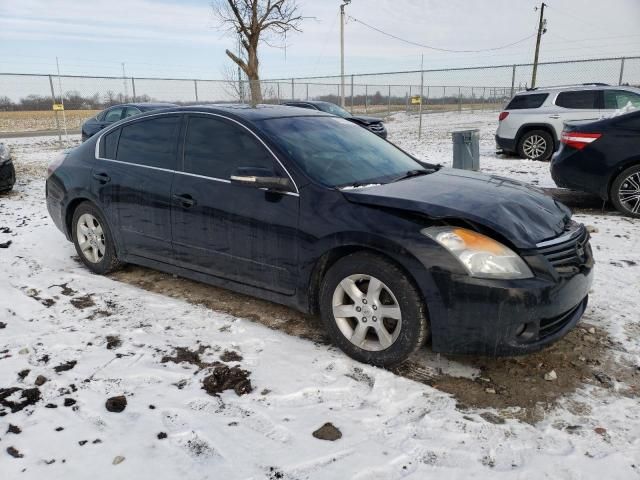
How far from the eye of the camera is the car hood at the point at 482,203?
291 cm

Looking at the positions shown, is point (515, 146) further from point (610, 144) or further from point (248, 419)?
point (248, 419)

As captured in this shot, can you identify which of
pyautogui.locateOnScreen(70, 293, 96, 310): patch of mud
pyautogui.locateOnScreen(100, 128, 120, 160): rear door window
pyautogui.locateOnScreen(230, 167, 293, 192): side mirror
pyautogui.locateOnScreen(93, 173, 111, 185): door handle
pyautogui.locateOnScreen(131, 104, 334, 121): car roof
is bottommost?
pyautogui.locateOnScreen(70, 293, 96, 310): patch of mud

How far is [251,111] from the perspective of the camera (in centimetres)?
398

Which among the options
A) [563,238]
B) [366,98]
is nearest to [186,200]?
[563,238]

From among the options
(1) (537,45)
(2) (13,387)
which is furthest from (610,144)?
(1) (537,45)

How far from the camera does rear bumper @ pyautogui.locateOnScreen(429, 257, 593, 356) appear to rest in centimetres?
271

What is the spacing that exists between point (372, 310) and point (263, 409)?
854 millimetres

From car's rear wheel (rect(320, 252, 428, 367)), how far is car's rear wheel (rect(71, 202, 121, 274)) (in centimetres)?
244

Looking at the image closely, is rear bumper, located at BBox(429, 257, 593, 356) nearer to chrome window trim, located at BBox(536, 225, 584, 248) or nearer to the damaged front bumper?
the damaged front bumper

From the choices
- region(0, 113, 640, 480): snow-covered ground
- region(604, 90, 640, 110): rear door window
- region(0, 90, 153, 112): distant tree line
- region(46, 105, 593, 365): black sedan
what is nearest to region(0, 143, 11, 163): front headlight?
region(46, 105, 593, 365): black sedan

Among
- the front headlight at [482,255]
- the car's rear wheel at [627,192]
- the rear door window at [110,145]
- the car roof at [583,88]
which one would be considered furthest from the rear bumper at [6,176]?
the car roof at [583,88]

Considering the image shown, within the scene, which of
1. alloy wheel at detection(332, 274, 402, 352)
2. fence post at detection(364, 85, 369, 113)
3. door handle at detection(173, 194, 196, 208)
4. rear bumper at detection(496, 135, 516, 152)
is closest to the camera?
alloy wheel at detection(332, 274, 402, 352)

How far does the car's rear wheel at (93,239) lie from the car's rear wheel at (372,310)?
244cm

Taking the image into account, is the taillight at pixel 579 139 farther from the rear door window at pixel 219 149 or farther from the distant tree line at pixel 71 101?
the distant tree line at pixel 71 101
